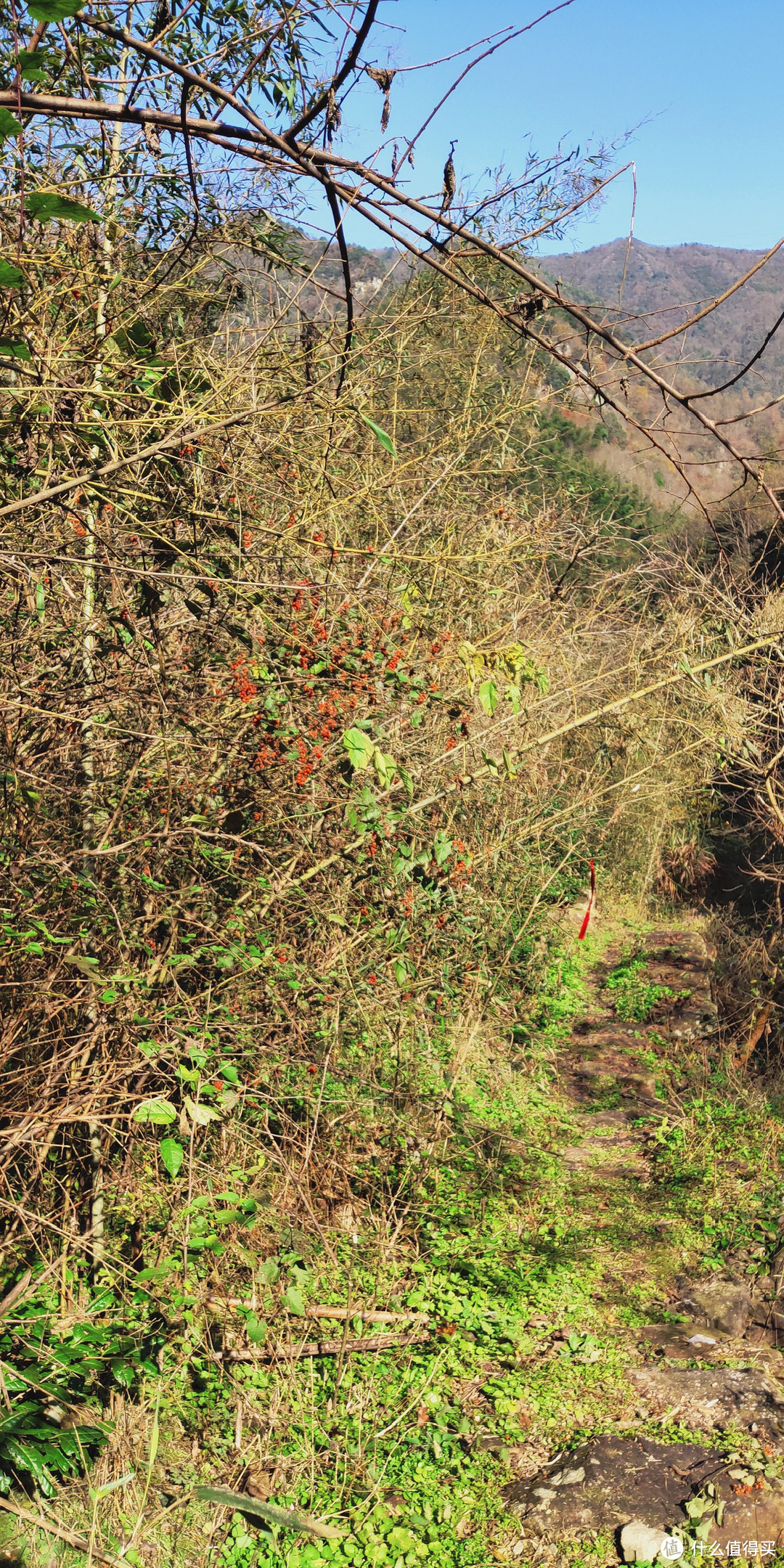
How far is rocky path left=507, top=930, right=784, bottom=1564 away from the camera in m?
2.86

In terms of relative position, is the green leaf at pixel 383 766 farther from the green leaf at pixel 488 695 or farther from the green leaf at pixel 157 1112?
the green leaf at pixel 157 1112

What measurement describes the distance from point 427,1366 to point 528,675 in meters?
2.48

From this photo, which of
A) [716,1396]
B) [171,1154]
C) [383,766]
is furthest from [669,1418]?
[383,766]

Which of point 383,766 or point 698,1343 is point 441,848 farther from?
point 698,1343

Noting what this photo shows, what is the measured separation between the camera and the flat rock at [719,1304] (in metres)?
3.99

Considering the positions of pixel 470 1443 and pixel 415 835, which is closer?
pixel 470 1443

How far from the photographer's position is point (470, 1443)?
321cm

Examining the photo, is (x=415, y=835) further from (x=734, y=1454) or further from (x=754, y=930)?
(x=754, y=930)

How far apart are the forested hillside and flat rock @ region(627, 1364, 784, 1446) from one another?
0.8 inches

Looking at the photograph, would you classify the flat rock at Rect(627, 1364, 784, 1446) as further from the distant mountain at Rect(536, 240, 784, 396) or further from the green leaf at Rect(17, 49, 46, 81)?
the green leaf at Rect(17, 49, 46, 81)

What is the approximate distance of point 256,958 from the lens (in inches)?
120

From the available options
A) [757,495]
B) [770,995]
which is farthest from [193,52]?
[770,995]

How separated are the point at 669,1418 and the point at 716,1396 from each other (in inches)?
8.4

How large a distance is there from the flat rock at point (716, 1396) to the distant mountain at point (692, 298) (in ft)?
10.7
